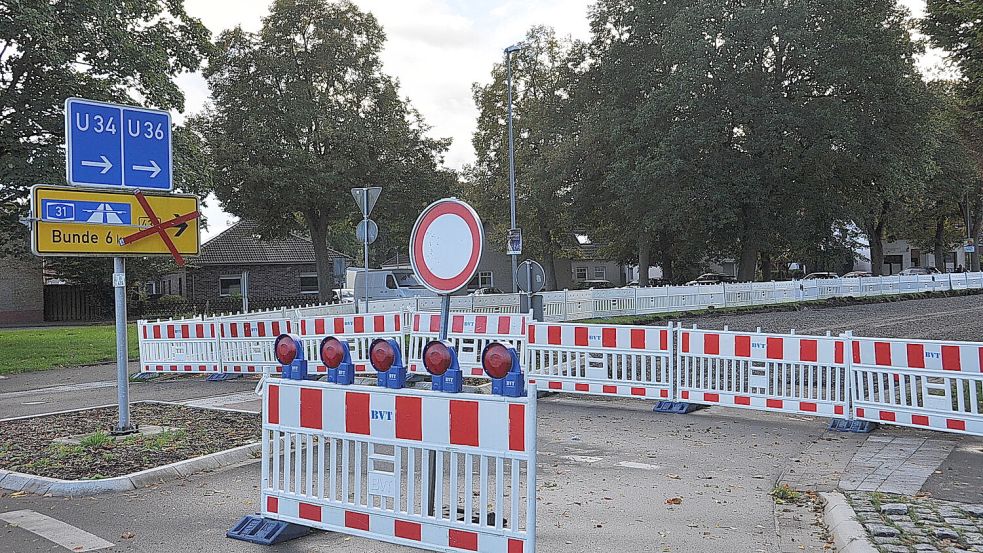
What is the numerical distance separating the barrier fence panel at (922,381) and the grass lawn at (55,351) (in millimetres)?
17075

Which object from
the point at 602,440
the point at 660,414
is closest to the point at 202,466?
the point at 602,440

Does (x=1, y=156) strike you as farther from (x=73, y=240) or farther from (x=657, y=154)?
(x=657, y=154)

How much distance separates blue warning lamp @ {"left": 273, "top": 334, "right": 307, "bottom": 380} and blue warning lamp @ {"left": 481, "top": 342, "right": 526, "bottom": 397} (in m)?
1.58

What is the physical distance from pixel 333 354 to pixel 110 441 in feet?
15.5

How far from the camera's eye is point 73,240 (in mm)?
9320

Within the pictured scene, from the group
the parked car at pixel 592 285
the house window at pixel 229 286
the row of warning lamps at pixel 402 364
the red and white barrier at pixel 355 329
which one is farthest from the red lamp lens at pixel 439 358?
the parked car at pixel 592 285

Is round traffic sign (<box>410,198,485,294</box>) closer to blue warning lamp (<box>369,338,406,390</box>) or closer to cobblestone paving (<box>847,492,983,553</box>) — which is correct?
blue warning lamp (<box>369,338,406,390</box>)

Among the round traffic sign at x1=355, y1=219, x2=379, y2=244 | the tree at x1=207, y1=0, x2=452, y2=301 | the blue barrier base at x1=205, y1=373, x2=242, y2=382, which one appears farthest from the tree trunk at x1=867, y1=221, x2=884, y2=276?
the blue barrier base at x1=205, y1=373, x2=242, y2=382

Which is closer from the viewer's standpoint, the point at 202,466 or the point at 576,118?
the point at 202,466

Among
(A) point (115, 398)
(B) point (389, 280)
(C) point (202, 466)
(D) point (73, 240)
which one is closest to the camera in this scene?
(C) point (202, 466)

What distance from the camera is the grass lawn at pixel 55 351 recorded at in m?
20.0

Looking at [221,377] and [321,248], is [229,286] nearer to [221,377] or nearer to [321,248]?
[321,248]

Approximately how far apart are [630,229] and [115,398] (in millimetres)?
33679

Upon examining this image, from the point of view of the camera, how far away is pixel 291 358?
5.91 meters
